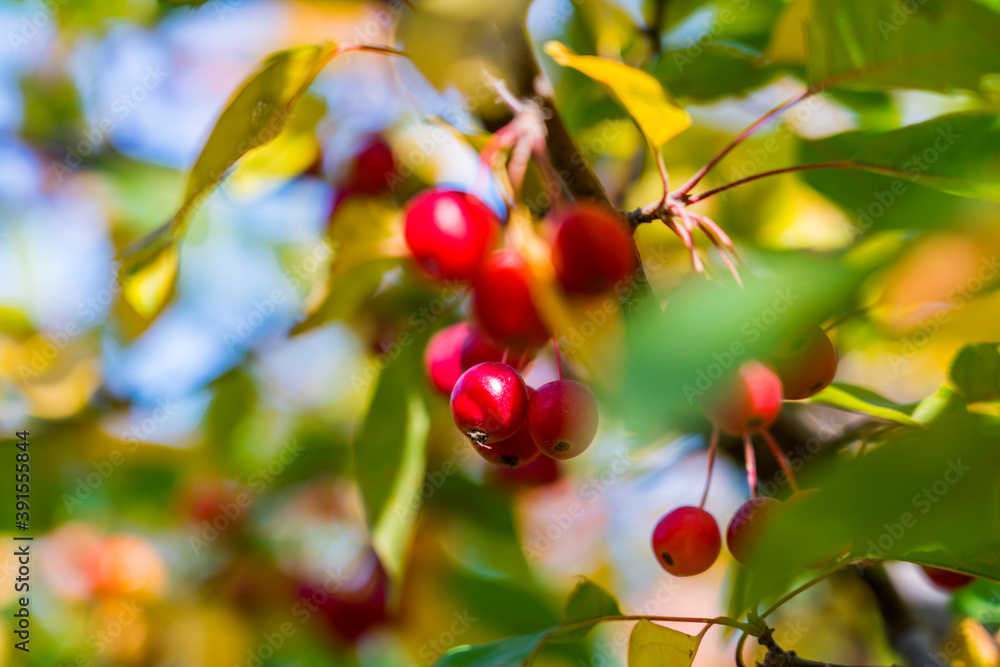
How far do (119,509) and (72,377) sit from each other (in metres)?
0.42

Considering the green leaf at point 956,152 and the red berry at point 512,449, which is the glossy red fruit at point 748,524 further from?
the green leaf at point 956,152

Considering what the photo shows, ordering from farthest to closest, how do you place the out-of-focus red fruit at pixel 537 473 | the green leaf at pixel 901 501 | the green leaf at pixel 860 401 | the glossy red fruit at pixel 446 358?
the out-of-focus red fruit at pixel 537 473 → the glossy red fruit at pixel 446 358 → the green leaf at pixel 860 401 → the green leaf at pixel 901 501

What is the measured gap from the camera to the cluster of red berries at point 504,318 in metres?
0.80

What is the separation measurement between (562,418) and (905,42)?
0.60 m

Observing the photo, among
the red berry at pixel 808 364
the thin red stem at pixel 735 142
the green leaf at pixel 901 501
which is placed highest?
the green leaf at pixel 901 501

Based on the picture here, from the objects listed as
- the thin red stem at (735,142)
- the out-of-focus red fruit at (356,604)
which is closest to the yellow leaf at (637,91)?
the thin red stem at (735,142)

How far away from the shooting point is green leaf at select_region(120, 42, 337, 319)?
889mm

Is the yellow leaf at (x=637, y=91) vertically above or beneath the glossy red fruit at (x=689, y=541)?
above

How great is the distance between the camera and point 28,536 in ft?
5.69

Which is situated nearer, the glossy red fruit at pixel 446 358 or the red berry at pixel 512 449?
the red berry at pixel 512 449

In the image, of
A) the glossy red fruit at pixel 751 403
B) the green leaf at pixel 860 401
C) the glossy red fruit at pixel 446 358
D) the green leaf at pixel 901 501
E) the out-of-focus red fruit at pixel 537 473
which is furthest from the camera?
the out-of-focus red fruit at pixel 537 473

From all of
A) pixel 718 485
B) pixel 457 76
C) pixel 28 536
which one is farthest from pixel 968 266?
pixel 28 536

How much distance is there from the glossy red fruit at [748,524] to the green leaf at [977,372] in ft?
0.91

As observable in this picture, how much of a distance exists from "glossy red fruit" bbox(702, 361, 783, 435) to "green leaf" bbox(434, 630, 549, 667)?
33 cm
